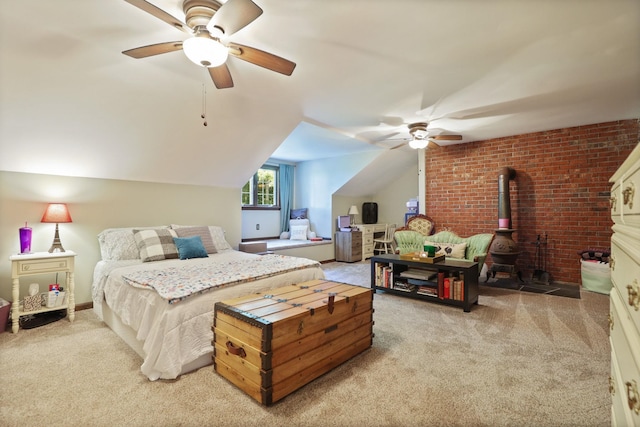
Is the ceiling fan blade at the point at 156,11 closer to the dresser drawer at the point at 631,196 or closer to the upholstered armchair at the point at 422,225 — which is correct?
the dresser drawer at the point at 631,196

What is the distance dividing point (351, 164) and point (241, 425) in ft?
17.5

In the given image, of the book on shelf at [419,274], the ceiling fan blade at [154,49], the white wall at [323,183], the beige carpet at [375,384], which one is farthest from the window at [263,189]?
the ceiling fan blade at [154,49]

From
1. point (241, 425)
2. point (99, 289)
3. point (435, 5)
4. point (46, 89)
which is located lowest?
point (241, 425)

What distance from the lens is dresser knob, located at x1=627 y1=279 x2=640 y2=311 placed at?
2.47 feet

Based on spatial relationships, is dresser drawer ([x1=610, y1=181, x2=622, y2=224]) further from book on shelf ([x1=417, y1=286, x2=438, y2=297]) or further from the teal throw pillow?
the teal throw pillow

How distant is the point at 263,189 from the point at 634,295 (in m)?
6.35

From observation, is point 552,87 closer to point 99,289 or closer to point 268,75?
point 268,75

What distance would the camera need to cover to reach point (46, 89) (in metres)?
2.57

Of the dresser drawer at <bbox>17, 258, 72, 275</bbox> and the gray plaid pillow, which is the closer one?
the dresser drawer at <bbox>17, 258, 72, 275</bbox>

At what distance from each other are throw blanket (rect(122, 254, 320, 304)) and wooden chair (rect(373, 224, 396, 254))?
4.17 metres

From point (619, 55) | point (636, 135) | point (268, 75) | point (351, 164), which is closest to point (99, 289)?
point (268, 75)

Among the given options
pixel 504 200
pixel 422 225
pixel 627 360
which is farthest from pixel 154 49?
pixel 504 200

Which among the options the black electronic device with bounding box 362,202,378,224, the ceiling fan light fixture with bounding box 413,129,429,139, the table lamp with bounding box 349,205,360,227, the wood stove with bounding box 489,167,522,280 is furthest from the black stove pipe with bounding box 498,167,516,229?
the black electronic device with bounding box 362,202,378,224

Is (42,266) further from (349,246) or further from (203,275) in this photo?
(349,246)
